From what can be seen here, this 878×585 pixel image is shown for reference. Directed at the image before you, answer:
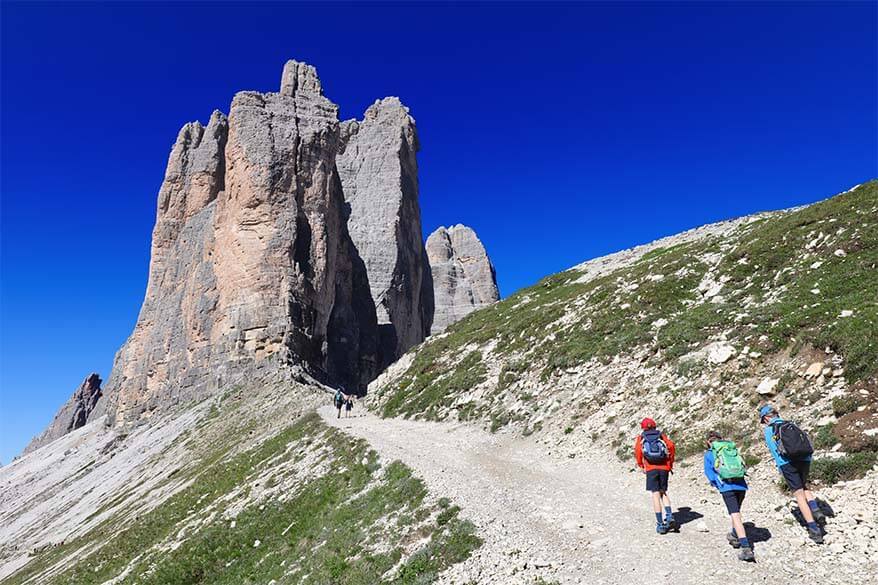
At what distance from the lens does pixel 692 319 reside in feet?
71.7

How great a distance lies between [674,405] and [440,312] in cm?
12966

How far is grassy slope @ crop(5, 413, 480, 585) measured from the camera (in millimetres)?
12305

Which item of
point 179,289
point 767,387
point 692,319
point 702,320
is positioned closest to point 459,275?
point 179,289

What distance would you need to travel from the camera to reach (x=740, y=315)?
65.9 ft

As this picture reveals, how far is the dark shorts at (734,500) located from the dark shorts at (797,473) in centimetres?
93

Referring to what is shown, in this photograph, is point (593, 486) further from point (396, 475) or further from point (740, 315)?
point (740, 315)

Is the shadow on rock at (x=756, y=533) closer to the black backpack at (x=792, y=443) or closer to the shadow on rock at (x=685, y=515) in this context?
the shadow on rock at (x=685, y=515)

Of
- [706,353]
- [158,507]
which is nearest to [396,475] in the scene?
[706,353]

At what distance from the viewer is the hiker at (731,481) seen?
360 inches

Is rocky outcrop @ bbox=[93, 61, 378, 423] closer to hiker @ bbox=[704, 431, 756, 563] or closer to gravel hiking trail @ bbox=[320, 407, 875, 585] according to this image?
gravel hiking trail @ bbox=[320, 407, 875, 585]

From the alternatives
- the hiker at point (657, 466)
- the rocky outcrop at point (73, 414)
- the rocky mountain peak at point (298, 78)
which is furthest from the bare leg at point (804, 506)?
the rocky outcrop at point (73, 414)

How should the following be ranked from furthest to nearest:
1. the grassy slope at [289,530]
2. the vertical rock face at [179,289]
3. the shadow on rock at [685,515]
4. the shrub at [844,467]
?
the vertical rock face at [179,289] < the grassy slope at [289,530] < the shadow on rock at [685,515] < the shrub at [844,467]

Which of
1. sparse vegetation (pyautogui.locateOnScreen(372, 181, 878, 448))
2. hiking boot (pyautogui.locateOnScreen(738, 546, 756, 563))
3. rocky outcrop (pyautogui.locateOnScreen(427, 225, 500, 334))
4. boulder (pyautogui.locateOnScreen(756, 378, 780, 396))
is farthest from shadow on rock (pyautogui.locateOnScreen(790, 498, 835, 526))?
rocky outcrop (pyautogui.locateOnScreen(427, 225, 500, 334))

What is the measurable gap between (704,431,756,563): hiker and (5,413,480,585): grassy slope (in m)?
4.94
